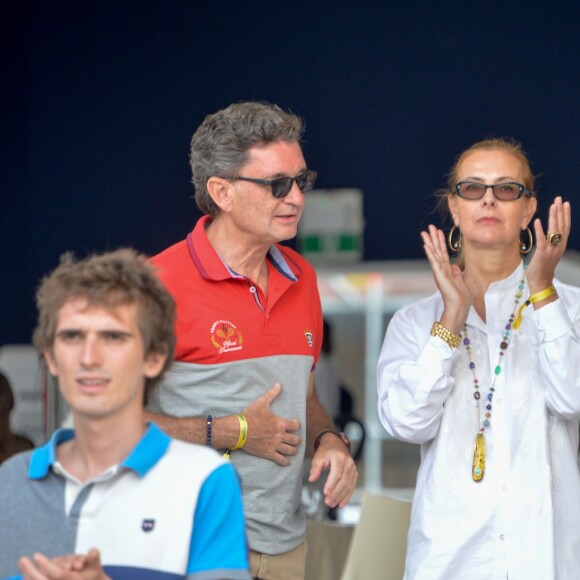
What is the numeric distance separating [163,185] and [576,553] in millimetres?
5223

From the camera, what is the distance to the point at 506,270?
11.3 feet

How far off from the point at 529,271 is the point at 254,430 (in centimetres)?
90

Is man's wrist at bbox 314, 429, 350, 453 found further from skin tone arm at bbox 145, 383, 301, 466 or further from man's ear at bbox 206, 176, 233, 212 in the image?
man's ear at bbox 206, 176, 233, 212

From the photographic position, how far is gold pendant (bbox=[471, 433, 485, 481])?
3.24 metres

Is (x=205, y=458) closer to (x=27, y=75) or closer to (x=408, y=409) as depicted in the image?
(x=408, y=409)

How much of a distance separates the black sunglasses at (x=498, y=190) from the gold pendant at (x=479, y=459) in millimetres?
699

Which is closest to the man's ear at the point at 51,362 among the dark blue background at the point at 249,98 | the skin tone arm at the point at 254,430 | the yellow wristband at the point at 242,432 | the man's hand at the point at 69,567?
the man's hand at the point at 69,567

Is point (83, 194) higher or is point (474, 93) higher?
point (474, 93)

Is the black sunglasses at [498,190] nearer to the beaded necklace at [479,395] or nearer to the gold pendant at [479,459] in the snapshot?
the beaded necklace at [479,395]

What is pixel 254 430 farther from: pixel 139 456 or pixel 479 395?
pixel 139 456

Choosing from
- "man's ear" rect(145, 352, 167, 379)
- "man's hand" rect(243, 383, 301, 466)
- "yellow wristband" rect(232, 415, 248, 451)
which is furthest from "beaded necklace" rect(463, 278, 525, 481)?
"man's ear" rect(145, 352, 167, 379)

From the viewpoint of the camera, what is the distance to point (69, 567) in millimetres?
2135

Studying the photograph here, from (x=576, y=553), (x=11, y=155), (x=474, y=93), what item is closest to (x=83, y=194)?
(x=11, y=155)

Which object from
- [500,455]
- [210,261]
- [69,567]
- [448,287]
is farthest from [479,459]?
[69,567]
